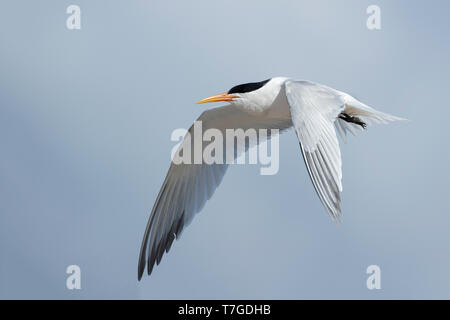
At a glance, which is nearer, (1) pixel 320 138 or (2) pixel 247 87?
Result: (1) pixel 320 138

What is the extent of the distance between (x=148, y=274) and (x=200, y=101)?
1381 millimetres

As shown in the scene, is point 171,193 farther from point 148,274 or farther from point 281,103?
point 281,103

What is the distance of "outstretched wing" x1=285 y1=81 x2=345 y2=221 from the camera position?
350 centimetres

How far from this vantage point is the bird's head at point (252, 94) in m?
4.93

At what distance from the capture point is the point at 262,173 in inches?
161

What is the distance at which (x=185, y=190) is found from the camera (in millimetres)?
5445

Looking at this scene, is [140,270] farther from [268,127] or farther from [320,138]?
[320,138]

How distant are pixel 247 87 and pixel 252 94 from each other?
0.07 metres

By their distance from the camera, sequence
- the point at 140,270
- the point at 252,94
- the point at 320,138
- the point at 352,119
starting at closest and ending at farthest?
the point at 320,138 → the point at 252,94 → the point at 352,119 → the point at 140,270

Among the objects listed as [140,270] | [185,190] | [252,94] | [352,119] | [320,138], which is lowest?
[140,270]

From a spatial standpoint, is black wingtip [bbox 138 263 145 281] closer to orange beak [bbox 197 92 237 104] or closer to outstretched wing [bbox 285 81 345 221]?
orange beak [bbox 197 92 237 104]

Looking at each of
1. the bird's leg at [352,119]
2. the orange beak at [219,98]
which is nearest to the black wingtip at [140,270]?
the orange beak at [219,98]

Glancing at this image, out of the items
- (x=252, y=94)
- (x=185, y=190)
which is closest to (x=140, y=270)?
(x=185, y=190)

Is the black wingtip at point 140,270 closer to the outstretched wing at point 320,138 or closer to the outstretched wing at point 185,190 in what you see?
the outstretched wing at point 185,190
